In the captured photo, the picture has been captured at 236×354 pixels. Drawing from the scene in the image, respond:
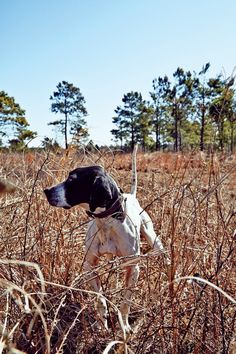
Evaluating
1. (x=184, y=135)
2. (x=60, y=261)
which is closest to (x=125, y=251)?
(x=60, y=261)

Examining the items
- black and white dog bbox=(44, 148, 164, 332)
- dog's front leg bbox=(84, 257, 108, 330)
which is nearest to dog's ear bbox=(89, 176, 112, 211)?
black and white dog bbox=(44, 148, 164, 332)

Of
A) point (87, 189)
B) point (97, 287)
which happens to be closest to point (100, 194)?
point (87, 189)

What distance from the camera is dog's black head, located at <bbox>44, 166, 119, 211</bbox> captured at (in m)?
2.09

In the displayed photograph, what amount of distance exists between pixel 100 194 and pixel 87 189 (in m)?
0.08

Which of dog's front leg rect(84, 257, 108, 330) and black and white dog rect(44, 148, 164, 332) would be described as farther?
black and white dog rect(44, 148, 164, 332)

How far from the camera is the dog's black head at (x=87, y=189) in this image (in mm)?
2090

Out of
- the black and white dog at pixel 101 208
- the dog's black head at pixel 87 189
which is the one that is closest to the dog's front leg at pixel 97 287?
the black and white dog at pixel 101 208

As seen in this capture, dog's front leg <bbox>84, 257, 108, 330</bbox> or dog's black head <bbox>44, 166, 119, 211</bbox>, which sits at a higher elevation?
dog's black head <bbox>44, 166, 119, 211</bbox>

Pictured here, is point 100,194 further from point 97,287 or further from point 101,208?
point 97,287

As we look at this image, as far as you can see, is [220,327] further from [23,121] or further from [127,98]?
[127,98]

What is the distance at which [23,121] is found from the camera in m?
28.2

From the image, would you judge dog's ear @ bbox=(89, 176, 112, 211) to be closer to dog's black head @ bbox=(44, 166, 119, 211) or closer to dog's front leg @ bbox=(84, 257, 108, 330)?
dog's black head @ bbox=(44, 166, 119, 211)

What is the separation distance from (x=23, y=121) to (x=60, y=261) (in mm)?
27241

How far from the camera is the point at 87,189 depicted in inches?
83.4
